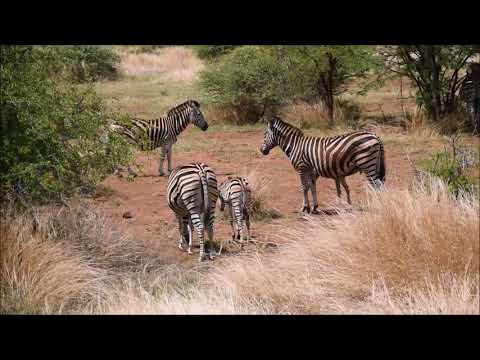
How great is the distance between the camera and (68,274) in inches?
288

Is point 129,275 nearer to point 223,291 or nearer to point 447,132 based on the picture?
point 223,291

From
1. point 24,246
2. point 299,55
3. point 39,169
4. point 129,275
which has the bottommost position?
point 129,275

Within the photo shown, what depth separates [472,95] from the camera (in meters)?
18.7

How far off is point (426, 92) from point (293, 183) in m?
6.83

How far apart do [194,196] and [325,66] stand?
11.3 metres

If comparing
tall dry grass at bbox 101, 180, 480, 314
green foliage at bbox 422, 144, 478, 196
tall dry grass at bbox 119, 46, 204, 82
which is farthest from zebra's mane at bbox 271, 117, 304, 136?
tall dry grass at bbox 119, 46, 204, 82

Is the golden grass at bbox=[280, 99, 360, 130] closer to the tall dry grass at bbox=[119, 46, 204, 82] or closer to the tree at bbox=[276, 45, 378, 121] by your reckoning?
the tree at bbox=[276, 45, 378, 121]

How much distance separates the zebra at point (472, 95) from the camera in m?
18.5

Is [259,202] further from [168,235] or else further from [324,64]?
[324,64]

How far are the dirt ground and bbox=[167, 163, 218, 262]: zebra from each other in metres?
0.47

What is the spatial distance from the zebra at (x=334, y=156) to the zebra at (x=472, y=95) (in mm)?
7412

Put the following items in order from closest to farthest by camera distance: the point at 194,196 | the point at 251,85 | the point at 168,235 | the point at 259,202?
1. the point at 194,196
2. the point at 168,235
3. the point at 259,202
4. the point at 251,85

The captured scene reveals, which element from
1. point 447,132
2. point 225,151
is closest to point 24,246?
point 225,151

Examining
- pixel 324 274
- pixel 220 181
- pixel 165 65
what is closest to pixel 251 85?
pixel 220 181
